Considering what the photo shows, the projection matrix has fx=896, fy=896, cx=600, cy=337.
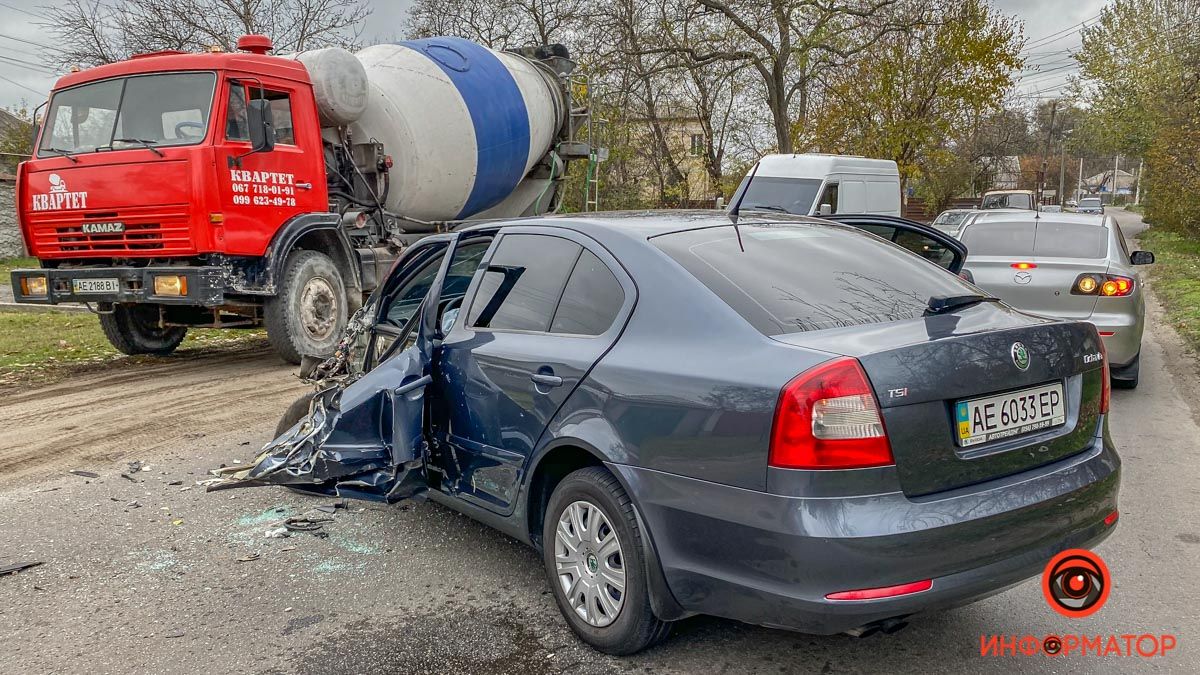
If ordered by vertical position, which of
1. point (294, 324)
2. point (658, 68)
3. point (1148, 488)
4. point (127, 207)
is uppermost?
point (658, 68)

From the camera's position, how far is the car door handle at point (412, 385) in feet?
12.8

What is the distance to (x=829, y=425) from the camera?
2.60 m

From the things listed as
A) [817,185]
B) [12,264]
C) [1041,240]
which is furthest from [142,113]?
[12,264]

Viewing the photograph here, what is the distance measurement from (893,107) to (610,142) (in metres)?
8.27

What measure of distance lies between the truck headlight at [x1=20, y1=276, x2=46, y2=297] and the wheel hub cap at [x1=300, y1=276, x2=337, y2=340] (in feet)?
8.27

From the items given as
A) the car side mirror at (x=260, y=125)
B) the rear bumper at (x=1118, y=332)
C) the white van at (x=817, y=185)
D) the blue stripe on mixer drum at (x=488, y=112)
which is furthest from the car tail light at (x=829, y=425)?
the white van at (x=817, y=185)

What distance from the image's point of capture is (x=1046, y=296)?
24.8ft

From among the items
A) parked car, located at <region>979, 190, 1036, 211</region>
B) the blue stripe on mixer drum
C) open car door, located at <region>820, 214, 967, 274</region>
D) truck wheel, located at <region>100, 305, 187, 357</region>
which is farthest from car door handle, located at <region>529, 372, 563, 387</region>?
parked car, located at <region>979, 190, 1036, 211</region>

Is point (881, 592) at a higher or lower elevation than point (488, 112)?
lower

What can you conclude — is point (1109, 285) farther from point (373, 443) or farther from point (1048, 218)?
point (373, 443)

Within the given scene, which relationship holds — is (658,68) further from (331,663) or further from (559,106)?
(331,663)

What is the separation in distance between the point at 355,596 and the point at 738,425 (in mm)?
2013

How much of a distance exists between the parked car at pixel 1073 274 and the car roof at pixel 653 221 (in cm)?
428

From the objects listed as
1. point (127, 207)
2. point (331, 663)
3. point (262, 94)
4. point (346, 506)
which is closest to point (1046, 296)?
point (346, 506)
